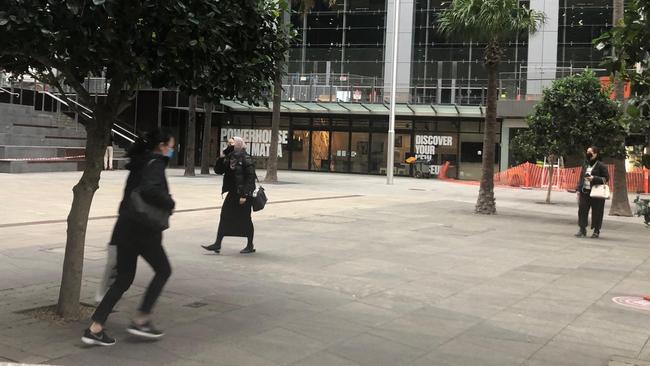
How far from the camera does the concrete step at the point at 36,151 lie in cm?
2495

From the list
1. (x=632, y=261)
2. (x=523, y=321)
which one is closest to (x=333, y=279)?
(x=523, y=321)

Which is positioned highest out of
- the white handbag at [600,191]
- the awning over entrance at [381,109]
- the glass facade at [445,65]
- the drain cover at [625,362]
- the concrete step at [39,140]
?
the glass facade at [445,65]

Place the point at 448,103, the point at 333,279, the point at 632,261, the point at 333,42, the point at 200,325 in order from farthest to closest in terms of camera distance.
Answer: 1. the point at 333,42
2. the point at 448,103
3. the point at 632,261
4. the point at 333,279
5. the point at 200,325

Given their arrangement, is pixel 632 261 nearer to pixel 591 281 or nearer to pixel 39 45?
pixel 591 281

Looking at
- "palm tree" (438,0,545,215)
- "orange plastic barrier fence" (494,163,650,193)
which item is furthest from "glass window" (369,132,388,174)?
"palm tree" (438,0,545,215)

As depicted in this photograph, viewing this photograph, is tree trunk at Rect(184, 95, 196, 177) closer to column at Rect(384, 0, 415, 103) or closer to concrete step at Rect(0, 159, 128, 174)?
concrete step at Rect(0, 159, 128, 174)

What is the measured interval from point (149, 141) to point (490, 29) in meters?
13.3

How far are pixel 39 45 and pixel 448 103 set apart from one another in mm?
31558

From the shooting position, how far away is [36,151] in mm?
26625

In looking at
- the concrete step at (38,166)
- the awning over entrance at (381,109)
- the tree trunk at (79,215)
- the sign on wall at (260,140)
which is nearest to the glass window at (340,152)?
the awning over entrance at (381,109)

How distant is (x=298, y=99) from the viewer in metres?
36.0

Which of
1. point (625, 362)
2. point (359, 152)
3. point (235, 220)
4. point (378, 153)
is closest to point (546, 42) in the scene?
point (378, 153)

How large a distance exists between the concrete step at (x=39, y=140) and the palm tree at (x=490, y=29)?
745 inches

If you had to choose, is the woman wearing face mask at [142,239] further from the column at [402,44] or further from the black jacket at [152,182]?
the column at [402,44]
